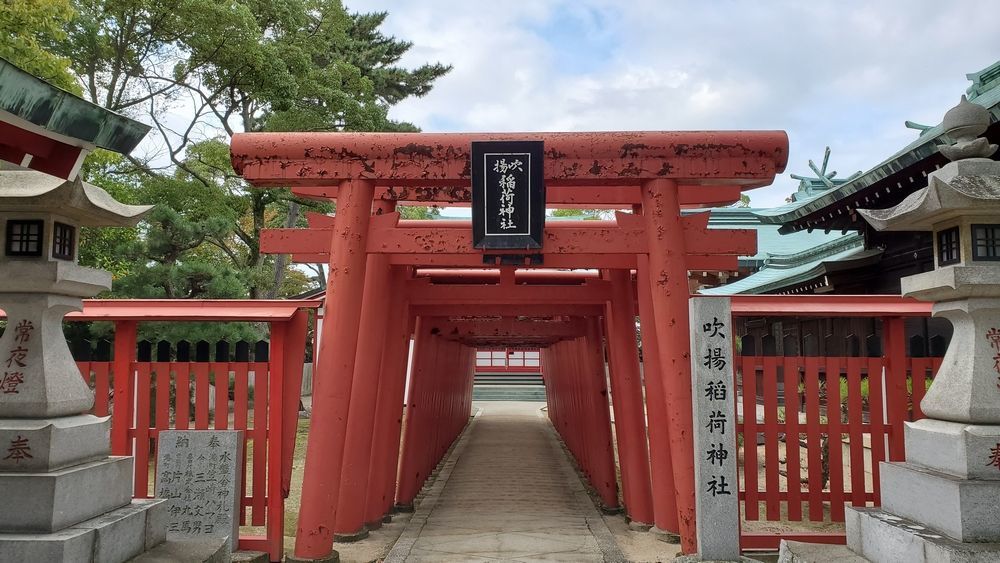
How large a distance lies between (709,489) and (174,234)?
11581 mm

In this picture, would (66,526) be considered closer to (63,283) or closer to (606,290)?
(63,283)

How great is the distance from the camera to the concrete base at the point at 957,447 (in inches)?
145

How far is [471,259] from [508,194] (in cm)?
80

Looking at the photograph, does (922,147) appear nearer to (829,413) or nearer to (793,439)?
(829,413)

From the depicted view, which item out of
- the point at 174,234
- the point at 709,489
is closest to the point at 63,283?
the point at 709,489

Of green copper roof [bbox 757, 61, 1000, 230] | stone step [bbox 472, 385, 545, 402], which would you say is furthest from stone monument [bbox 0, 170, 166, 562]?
stone step [bbox 472, 385, 545, 402]

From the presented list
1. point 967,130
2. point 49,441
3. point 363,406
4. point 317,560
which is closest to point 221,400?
point 363,406

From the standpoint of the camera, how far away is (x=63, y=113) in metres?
3.54

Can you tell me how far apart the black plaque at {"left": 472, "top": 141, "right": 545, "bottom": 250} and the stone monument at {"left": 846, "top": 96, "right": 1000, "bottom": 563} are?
2.78 metres

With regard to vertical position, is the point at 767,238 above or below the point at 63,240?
above

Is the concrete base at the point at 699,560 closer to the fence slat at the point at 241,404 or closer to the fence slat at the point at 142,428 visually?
the fence slat at the point at 241,404

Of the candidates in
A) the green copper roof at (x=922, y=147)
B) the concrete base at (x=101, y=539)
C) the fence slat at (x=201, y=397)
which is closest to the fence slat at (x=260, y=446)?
the fence slat at (x=201, y=397)

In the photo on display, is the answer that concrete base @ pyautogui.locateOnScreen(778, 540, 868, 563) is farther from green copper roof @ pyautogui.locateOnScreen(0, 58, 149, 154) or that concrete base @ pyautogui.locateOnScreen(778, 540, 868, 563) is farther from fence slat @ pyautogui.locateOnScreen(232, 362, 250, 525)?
green copper roof @ pyautogui.locateOnScreen(0, 58, 149, 154)

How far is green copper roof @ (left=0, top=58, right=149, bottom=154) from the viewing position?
3.23 metres
